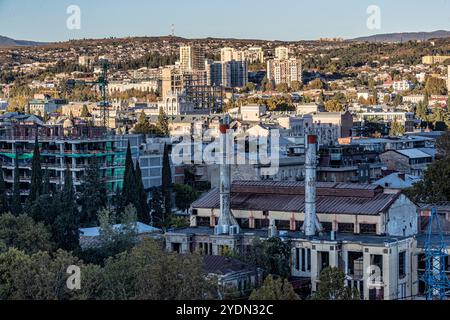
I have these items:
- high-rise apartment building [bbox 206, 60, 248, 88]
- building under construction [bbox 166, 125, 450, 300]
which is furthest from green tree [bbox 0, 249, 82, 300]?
high-rise apartment building [bbox 206, 60, 248, 88]

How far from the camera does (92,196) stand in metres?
29.0

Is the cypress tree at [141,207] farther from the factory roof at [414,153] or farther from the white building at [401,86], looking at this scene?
the white building at [401,86]

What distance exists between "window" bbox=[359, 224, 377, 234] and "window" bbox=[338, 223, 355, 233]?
0.16m

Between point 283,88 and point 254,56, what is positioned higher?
point 254,56

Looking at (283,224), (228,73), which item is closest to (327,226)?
(283,224)

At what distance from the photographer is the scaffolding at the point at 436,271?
19547mm

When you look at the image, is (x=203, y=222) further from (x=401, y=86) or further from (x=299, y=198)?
(x=401, y=86)

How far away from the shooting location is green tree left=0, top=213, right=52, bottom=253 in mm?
21972

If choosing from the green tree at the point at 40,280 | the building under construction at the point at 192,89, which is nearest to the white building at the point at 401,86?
the building under construction at the point at 192,89

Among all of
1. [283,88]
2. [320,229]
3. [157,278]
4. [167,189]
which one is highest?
[283,88]

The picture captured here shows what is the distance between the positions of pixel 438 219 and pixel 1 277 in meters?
9.38

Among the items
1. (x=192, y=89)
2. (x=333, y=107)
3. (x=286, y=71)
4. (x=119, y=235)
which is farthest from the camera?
(x=286, y=71)

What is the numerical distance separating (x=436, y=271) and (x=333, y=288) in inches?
148

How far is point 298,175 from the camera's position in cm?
3684
